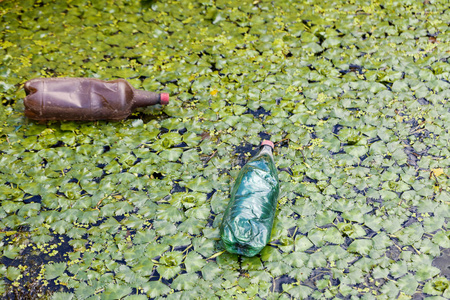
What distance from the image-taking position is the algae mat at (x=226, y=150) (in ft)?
8.29

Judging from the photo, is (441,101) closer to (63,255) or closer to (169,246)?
(169,246)

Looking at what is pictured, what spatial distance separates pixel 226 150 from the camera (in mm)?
3092

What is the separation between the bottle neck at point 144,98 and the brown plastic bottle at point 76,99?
3 centimetres

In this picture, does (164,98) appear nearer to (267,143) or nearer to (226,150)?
(226,150)

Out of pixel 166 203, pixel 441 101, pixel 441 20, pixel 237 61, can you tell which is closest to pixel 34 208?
pixel 166 203

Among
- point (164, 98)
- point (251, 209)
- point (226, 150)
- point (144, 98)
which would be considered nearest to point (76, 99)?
point (144, 98)

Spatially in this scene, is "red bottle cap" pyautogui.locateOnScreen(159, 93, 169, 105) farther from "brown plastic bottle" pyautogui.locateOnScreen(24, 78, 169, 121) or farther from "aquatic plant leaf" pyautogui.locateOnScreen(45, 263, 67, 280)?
"aquatic plant leaf" pyautogui.locateOnScreen(45, 263, 67, 280)

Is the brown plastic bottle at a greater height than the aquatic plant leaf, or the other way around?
the brown plastic bottle

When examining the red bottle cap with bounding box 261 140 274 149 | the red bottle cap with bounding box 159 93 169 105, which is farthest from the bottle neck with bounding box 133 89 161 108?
the red bottle cap with bounding box 261 140 274 149

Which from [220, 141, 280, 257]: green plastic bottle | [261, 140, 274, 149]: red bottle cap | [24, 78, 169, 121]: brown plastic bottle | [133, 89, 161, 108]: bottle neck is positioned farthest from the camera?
[133, 89, 161, 108]: bottle neck

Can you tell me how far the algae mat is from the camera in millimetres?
2527

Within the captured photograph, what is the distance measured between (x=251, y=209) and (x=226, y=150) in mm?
630

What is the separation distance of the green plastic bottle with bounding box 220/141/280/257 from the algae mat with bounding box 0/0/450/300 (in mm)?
115

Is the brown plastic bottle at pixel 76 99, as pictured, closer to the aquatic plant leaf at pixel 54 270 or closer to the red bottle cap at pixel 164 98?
the red bottle cap at pixel 164 98
